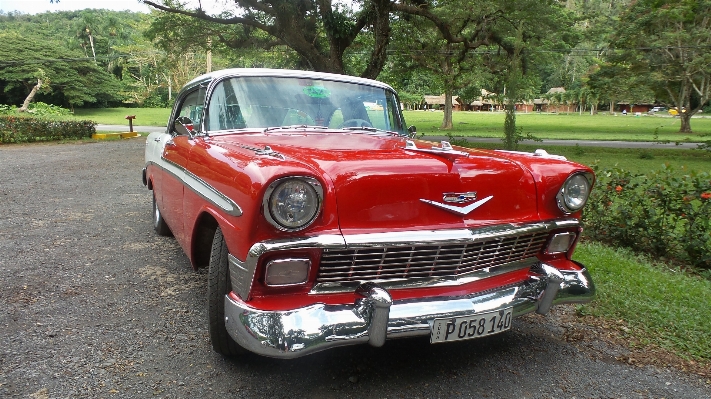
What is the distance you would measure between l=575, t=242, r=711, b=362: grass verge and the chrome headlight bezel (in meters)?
1.04

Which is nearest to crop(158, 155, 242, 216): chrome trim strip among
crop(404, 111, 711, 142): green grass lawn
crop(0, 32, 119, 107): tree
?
crop(404, 111, 711, 142): green grass lawn

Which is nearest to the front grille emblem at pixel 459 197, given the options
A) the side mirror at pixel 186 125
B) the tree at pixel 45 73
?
the side mirror at pixel 186 125

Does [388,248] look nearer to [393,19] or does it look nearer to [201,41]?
[393,19]

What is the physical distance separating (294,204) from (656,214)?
403cm

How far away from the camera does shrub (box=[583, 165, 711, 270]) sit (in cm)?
459

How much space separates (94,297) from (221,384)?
1638 millimetres

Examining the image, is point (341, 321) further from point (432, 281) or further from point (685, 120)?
point (685, 120)

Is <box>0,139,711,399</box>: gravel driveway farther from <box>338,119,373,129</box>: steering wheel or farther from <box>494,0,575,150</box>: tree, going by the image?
<box>494,0,575,150</box>: tree

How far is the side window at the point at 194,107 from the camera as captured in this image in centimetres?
353

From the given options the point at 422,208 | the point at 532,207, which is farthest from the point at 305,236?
the point at 532,207

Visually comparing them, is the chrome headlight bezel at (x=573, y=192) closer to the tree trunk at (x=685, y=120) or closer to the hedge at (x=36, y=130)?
the hedge at (x=36, y=130)

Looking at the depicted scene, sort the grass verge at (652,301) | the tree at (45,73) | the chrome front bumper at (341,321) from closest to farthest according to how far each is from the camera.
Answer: the chrome front bumper at (341,321) < the grass verge at (652,301) < the tree at (45,73)

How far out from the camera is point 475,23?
1747 centimetres

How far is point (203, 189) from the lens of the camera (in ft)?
9.26
